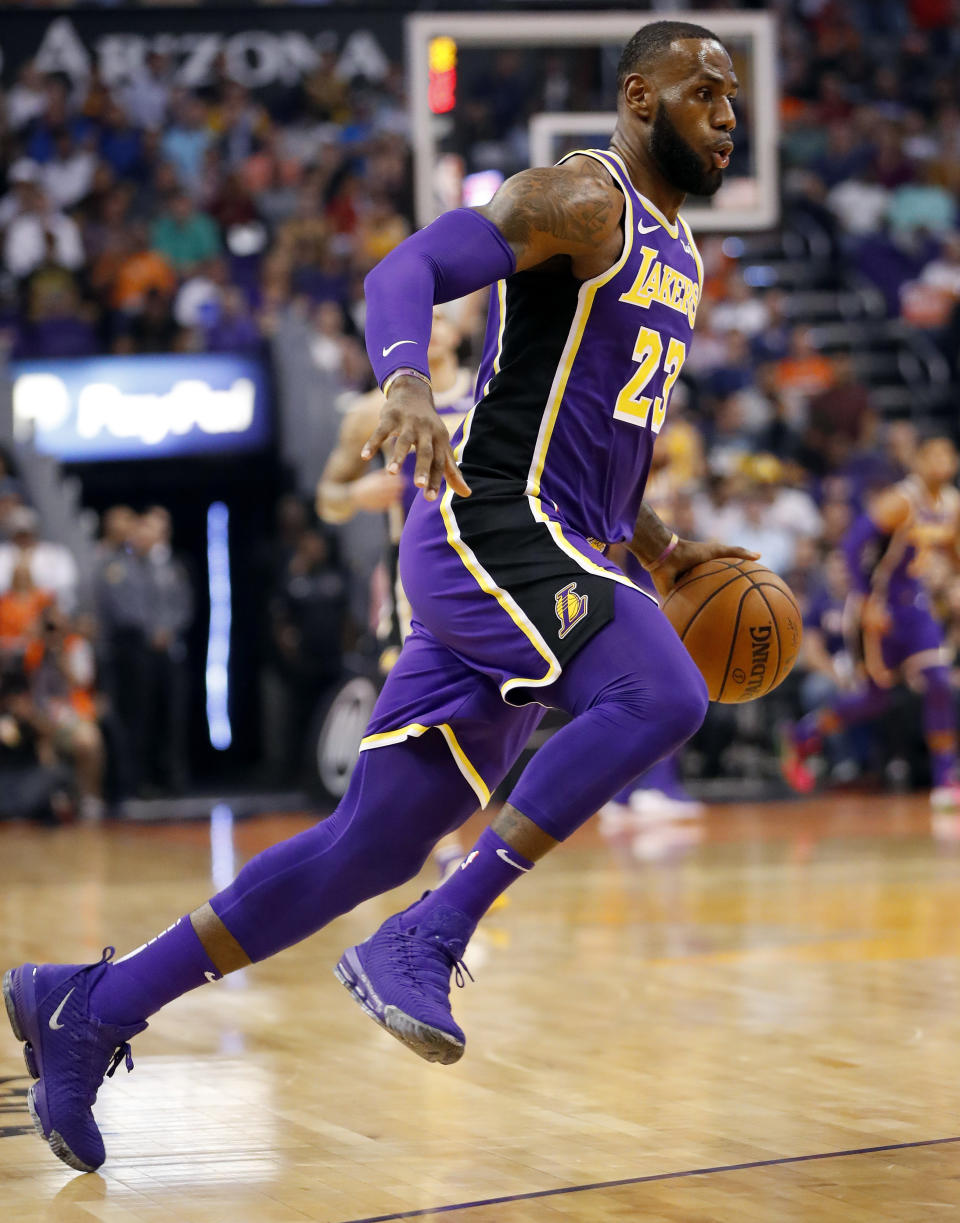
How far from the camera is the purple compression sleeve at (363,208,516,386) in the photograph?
123 inches

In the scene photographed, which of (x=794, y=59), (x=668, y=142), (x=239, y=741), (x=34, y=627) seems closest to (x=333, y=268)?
(x=239, y=741)

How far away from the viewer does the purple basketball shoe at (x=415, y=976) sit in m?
3.02

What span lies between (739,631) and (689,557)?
0.31 m

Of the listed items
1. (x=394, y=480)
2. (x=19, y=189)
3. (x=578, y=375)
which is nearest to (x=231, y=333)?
(x=19, y=189)

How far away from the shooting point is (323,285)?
15609 mm

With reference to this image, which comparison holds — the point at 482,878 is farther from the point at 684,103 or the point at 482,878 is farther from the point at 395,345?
the point at 684,103

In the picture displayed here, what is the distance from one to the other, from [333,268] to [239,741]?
14.1ft

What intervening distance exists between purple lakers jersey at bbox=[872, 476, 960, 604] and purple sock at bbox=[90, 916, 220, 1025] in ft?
28.4

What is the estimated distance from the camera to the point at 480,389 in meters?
3.61

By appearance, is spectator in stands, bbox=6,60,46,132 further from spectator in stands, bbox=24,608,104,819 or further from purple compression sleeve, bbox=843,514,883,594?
purple compression sleeve, bbox=843,514,883,594

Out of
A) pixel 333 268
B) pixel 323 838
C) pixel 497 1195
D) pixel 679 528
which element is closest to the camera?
pixel 497 1195

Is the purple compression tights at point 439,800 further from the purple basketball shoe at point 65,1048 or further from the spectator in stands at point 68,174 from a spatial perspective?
the spectator in stands at point 68,174

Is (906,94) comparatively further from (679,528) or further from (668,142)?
(668,142)

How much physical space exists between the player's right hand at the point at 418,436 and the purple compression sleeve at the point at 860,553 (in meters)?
9.05
